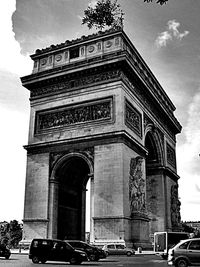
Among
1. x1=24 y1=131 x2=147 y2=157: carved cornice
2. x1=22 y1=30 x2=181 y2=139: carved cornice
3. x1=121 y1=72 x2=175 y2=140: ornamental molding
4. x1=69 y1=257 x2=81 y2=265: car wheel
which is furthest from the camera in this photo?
x1=121 y1=72 x2=175 y2=140: ornamental molding

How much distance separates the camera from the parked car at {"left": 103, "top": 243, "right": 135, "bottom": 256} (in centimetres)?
2725

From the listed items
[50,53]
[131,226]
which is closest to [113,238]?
[131,226]

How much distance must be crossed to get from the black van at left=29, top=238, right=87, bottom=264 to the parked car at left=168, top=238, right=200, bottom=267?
526 cm

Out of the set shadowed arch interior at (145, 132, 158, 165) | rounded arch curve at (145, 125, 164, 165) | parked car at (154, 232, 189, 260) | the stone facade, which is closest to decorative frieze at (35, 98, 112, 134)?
A: the stone facade

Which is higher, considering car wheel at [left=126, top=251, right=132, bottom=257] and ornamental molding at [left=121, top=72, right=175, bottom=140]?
ornamental molding at [left=121, top=72, right=175, bottom=140]

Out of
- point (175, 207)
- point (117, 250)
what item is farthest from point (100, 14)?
point (175, 207)

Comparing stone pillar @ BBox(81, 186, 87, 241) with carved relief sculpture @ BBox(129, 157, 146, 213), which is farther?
stone pillar @ BBox(81, 186, 87, 241)

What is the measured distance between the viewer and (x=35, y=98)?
119ft

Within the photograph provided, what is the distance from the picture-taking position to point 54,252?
20.4 meters

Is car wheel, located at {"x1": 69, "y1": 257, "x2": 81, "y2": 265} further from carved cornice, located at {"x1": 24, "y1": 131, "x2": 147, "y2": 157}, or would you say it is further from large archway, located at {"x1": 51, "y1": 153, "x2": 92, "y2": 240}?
carved cornice, located at {"x1": 24, "y1": 131, "x2": 147, "y2": 157}

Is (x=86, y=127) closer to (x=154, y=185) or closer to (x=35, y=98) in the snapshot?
(x=35, y=98)

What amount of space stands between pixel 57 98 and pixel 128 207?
11.6 metres

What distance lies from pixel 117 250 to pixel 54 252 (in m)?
7.92

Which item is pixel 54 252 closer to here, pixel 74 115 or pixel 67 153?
pixel 67 153
